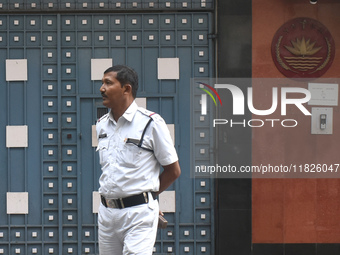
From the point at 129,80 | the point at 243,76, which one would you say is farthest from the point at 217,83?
the point at 129,80

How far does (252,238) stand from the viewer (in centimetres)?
717

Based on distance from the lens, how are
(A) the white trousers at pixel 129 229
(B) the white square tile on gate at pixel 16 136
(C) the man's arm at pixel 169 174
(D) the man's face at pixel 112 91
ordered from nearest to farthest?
(A) the white trousers at pixel 129 229 → (D) the man's face at pixel 112 91 → (C) the man's arm at pixel 169 174 → (B) the white square tile on gate at pixel 16 136

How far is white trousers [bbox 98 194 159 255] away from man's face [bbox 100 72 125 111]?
2.45ft

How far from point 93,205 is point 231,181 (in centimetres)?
172

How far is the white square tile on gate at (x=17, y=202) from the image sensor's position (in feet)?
23.5

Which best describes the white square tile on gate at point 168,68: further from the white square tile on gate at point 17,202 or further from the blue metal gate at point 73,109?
the white square tile on gate at point 17,202

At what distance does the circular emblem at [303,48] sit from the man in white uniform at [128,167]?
327 cm

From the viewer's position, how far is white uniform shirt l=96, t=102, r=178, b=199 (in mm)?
4195

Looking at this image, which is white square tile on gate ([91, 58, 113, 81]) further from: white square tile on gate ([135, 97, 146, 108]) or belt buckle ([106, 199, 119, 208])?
belt buckle ([106, 199, 119, 208])

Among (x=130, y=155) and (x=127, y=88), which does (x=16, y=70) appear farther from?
(x=130, y=155)

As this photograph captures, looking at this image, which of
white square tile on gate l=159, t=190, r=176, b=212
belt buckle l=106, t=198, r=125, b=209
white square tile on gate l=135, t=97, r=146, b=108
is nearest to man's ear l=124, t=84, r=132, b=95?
belt buckle l=106, t=198, r=125, b=209

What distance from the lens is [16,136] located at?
281 inches

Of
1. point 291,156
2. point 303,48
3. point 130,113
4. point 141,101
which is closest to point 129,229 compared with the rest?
point 130,113

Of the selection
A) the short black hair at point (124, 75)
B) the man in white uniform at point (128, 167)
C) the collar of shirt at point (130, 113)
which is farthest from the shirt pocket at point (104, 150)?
the short black hair at point (124, 75)
